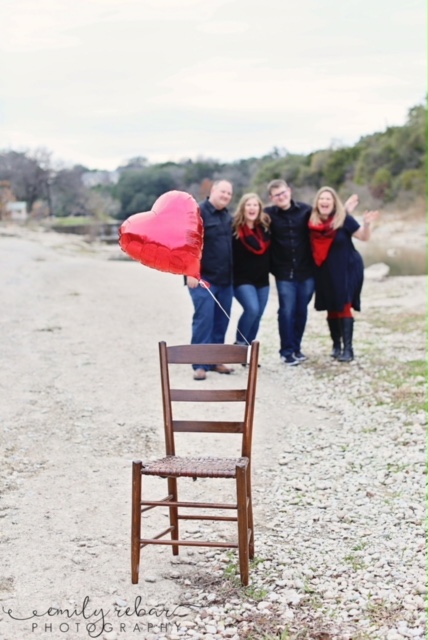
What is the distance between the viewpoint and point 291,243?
10.5 metres

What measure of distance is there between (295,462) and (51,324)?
8940mm

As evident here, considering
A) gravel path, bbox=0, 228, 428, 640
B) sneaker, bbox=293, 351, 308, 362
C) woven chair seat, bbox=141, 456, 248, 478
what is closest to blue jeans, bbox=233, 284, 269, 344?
gravel path, bbox=0, 228, 428, 640

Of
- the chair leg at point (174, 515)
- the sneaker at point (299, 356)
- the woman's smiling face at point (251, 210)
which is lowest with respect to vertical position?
the sneaker at point (299, 356)

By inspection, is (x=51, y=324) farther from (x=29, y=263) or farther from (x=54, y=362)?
(x=29, y=263)

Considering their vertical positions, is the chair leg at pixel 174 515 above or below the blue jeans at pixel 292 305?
below

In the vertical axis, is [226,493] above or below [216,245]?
below

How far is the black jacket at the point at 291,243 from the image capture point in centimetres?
1044

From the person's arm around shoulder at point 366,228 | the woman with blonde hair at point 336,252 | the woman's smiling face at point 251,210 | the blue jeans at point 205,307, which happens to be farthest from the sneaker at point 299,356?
the woman's smiling face at point 251,210

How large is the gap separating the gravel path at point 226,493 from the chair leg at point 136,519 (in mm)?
155

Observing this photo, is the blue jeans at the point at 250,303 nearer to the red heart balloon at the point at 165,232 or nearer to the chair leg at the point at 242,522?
the red heart balloon at the point at 165,232

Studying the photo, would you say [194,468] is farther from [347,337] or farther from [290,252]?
[347,337]

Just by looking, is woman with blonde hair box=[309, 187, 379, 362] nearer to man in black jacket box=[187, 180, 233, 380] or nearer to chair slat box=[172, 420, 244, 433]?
man in black jacket box=[187, 180, 233, 380]

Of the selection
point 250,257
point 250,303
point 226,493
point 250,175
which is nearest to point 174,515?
point 226,493

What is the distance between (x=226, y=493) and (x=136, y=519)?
6.21ft
